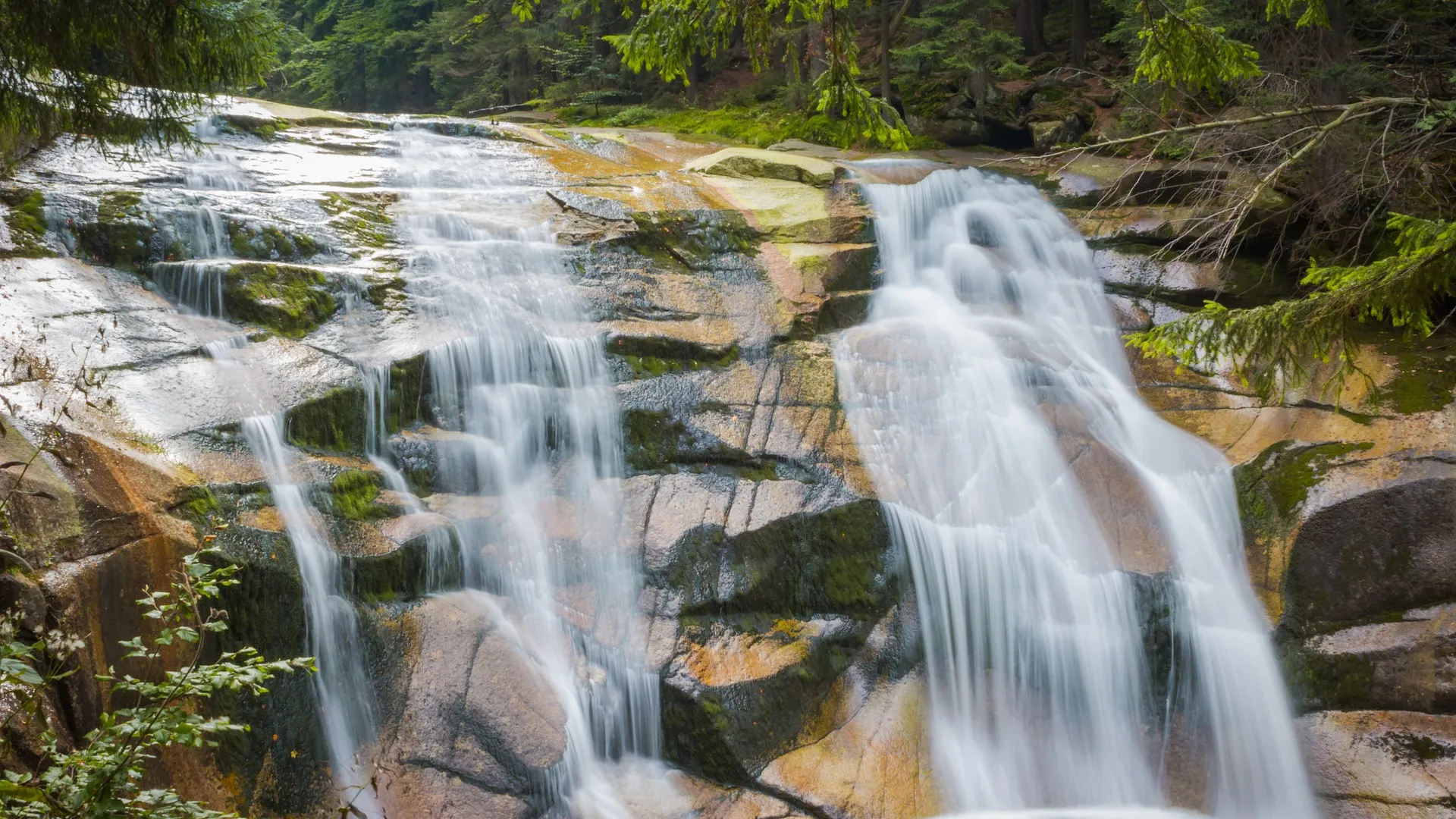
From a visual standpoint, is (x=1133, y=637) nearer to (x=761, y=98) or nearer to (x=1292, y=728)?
(x=1292, y=728)

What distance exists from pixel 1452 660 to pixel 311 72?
31367mm

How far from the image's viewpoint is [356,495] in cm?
702

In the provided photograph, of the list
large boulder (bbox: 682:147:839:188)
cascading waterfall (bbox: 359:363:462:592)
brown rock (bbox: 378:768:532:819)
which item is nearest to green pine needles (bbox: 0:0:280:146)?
cascading waterfall (bbox: 359:363:462:592)

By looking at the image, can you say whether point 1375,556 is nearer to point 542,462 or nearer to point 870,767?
point 870,767

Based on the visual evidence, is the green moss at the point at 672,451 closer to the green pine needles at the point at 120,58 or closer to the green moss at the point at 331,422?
the green moss at the point at 331,422

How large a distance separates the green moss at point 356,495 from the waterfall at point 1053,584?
4235 millimetres

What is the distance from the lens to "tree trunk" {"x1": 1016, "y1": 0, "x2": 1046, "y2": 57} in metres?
19.9

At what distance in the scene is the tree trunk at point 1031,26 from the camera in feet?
65.4

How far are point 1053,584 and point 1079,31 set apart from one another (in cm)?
1466

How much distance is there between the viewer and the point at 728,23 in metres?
5.57

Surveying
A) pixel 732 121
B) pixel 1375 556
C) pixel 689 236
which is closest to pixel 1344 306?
pixel 1375 556

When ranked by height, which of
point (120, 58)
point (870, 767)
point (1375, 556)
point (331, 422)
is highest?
point (120, 58)

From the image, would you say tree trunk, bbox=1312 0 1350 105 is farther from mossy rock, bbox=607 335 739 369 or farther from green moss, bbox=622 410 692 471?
green moss, bbox=622 410 692 471

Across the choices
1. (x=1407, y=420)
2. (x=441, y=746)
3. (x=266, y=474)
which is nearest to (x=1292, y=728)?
(x=1407, y=420)
